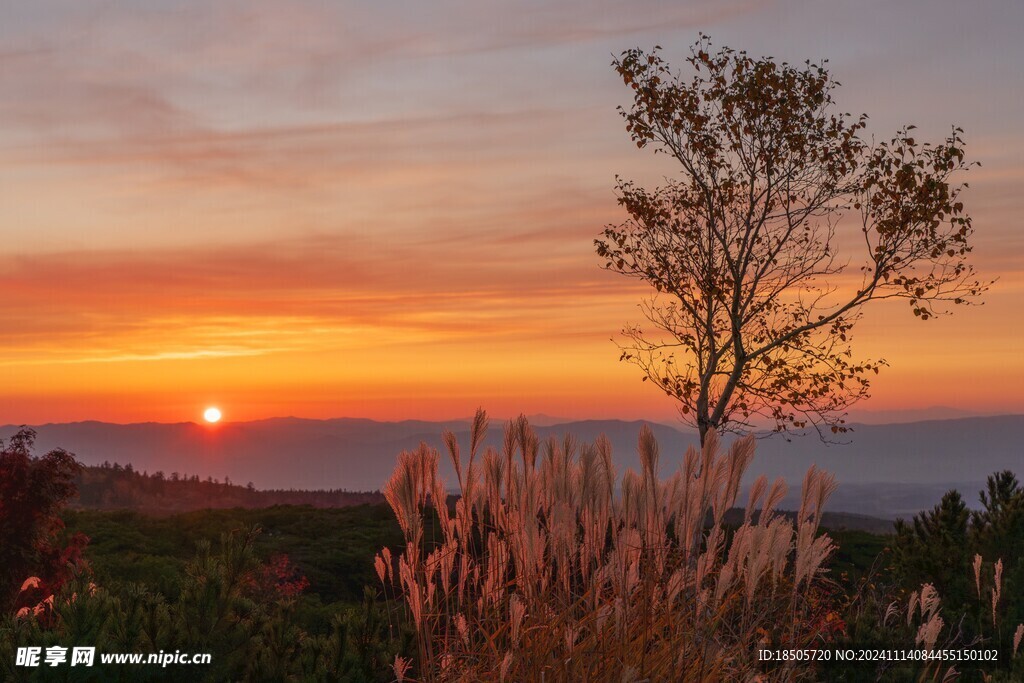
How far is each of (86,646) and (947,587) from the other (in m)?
6.83

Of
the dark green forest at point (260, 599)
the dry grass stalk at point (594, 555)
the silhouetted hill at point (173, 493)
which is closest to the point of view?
the dry grass stalk at point (594, 555)

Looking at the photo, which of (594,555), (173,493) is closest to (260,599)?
(594,555)

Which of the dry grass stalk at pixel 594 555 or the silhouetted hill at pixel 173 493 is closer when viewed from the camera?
the dry grass stalk at pixel 594 555

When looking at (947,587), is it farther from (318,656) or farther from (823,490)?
(318,656)

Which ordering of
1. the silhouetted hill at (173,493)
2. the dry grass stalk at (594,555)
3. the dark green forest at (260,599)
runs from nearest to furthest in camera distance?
the dry grass stalk at (594,555) → the dark green forest at (260,599) → the silhouetted hill at (173,493)

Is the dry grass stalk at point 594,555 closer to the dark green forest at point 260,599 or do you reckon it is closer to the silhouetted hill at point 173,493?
the dark green forest at point 260,599

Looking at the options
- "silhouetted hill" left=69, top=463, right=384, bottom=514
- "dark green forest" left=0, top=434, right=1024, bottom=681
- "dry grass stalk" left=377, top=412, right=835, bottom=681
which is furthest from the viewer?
"silhouetted hill" left=69, top=463, right=384, bottom=514

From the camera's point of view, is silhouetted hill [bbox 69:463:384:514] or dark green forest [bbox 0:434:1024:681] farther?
silhouetted hill [bbox 69:463:384:514]

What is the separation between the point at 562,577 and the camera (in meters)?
5.60

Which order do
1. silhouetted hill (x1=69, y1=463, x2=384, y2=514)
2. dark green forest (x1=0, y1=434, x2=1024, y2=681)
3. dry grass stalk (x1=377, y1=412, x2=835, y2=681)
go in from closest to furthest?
dry grass stalk (x1=377, y1=412, x2=835, y2=681), dark green forest (x1=0, y1=434, x2=1024, y2=681), silhouetted hill (x1=69, y1=463, x2=384, y2=514)

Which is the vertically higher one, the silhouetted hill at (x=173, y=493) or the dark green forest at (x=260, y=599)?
the dark green forest at (x=260, y=599)

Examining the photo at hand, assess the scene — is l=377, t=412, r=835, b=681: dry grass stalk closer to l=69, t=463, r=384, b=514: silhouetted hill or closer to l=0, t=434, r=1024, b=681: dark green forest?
l=0, t=434, r=1024, b=681: dark green forest

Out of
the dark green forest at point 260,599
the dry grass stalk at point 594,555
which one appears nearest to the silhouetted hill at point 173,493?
the dark green forest at point 260,599

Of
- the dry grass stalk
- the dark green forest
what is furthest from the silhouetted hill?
the dry grass stalk
